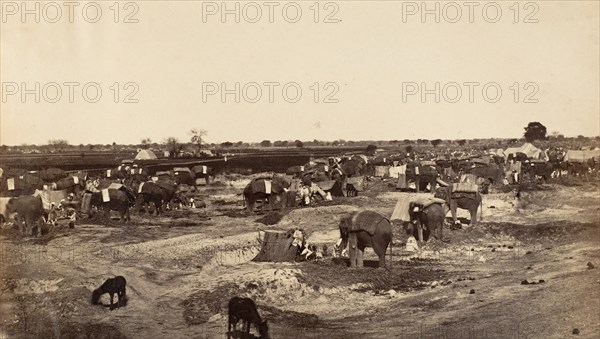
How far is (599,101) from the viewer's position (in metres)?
11.6

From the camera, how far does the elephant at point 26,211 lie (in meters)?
12.2

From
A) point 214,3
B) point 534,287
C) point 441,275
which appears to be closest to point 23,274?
point 214,3

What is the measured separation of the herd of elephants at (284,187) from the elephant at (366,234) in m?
0.10

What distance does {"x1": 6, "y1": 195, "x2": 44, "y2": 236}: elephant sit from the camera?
40.0 ft

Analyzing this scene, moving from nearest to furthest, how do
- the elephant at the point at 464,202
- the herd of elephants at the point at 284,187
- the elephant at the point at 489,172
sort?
1. the herd of elephants at the point at 284,187
2. the elephant at the point at 464,202
3. the elephant at the point at 489,172

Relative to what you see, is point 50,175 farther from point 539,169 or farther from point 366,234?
point 539,169

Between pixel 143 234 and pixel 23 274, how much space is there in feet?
10.5

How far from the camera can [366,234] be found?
1238cm

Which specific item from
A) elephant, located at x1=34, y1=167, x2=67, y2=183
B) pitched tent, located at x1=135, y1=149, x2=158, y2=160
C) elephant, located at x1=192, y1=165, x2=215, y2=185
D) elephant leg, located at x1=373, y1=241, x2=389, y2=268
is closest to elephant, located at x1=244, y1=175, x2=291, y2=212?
elephant leg, located at x1=373, y1=241, x2=389, y2=268

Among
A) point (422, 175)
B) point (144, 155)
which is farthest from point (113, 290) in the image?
point (144, 155)

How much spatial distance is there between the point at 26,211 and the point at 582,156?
15.1 meters

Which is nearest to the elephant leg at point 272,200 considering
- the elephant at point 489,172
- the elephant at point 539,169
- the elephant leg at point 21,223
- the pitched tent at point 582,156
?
the elephant at point 489,172

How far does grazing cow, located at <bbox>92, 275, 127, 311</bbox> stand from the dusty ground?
185 millimetres

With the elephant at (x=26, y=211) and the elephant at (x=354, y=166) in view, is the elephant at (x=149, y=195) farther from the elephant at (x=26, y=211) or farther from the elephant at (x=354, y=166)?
the elephant at (x=354, y=166)
